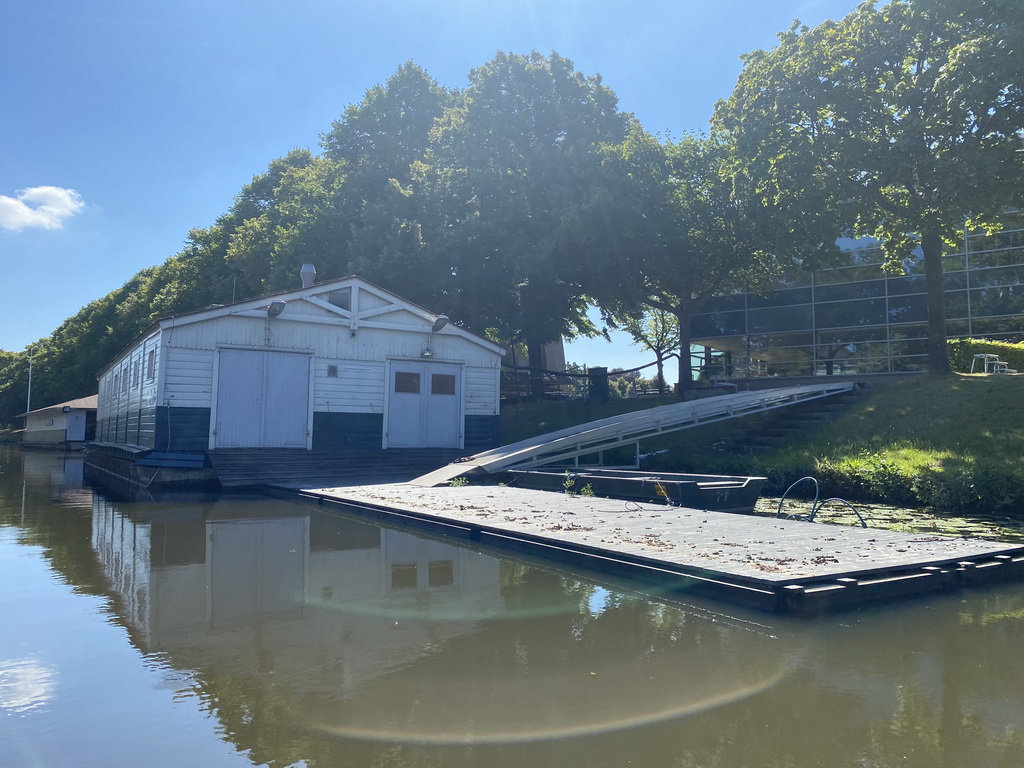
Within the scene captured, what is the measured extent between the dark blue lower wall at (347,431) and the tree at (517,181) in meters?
8.24

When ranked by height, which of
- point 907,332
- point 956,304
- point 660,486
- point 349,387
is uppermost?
point 956,304

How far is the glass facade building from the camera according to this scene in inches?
1034

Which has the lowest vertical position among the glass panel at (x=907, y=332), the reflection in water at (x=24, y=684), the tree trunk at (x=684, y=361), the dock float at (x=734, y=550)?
the reflection in water at (x=24, y=684)

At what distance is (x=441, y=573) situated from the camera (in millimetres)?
7750

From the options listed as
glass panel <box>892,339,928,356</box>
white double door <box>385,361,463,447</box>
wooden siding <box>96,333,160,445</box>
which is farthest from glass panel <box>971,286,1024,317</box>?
wooden siding <box>96,333,160,445</box>

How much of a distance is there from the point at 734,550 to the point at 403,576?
3256 mm

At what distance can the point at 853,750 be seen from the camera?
3.65 metres

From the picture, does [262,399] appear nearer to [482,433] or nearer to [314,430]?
[314,430]

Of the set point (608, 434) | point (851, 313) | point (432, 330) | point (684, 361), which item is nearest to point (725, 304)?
point (851, 313)

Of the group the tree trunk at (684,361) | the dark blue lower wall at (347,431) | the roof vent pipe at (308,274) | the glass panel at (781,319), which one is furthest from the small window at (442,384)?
the glass panel at (781,319)

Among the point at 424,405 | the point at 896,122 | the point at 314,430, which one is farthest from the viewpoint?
the point at 424,405

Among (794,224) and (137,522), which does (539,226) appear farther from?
(137,522)

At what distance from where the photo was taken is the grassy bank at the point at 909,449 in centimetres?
1208

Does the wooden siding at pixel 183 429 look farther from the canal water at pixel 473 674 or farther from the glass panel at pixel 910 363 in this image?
the glass panel at pixel 910 363
